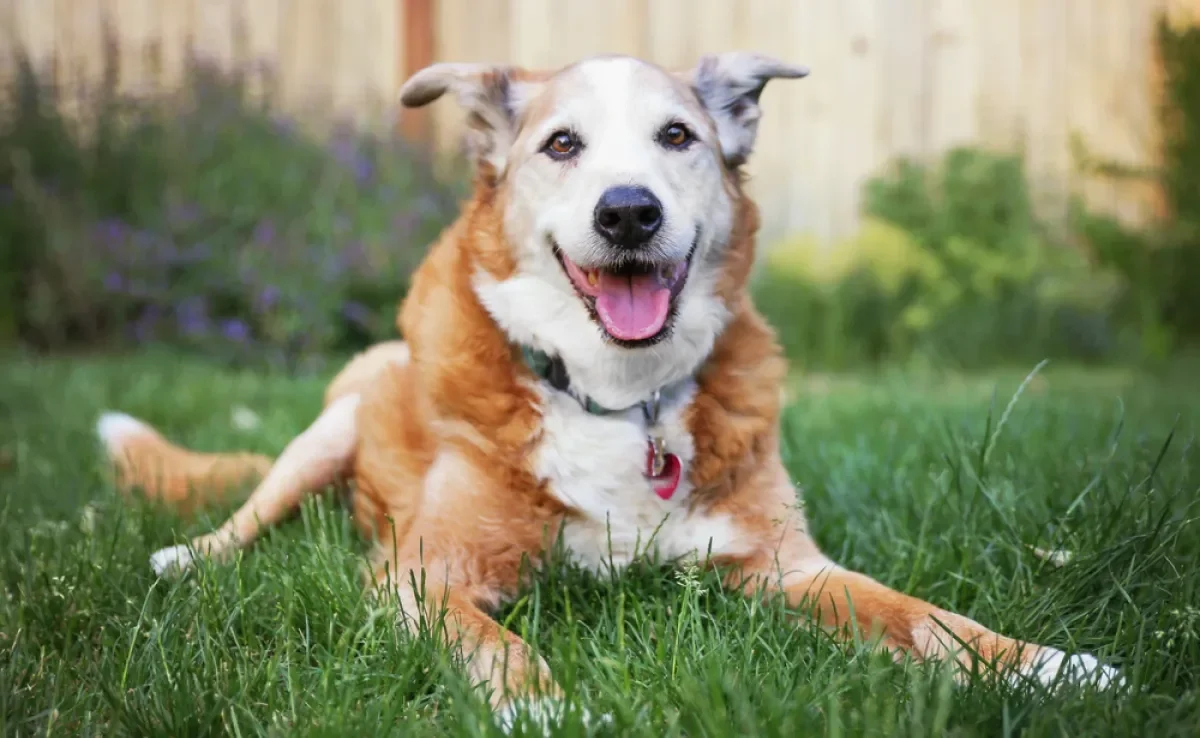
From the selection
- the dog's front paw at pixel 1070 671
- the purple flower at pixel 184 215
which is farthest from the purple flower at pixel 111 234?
the dog's front paw at pixel 1070 671

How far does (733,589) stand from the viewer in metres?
2.17

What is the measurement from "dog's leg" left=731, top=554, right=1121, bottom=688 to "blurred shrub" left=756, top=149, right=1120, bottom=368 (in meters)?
4.93

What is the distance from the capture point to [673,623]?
6.12ft

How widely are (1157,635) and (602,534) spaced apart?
1090 millimetres

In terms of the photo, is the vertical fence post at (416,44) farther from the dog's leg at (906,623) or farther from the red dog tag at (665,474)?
the dog's leg at (906,623)

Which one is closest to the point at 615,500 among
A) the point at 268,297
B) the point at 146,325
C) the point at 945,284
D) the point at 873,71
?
the point at 268,297

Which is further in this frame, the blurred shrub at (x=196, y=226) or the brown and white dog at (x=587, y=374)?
the blurred shrub at (x=196, y=226)

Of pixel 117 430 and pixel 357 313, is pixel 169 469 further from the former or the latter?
pixel 357 313

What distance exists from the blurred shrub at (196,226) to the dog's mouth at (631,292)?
13.7 feet

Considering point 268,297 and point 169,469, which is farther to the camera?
point 268,297

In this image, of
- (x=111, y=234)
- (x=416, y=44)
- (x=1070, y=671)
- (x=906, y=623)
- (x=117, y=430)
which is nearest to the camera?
(x=1070, y=671)

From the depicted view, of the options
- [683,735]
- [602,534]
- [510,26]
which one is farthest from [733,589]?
[510,26]

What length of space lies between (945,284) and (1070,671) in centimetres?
598

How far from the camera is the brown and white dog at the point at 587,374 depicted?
7.30 feet
